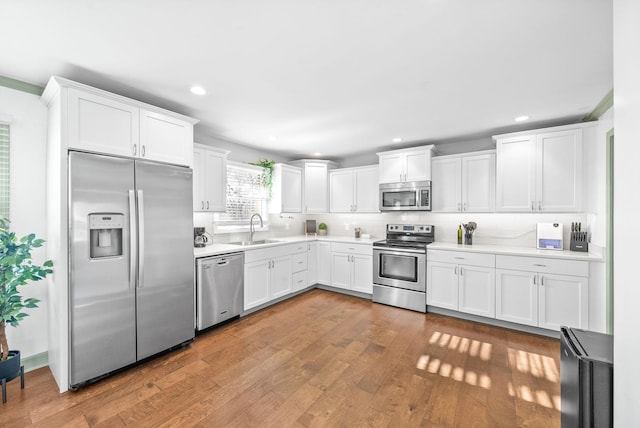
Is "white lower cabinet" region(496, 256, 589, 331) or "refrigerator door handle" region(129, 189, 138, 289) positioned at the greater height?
"refrigerator door handle" region(129, 189, 138, 289)

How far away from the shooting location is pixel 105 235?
2.29 metres

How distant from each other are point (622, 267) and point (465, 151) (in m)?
3.55

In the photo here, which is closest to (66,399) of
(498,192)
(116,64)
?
(116,64)

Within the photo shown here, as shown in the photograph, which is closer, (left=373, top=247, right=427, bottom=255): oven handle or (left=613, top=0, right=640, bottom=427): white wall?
(left=613, top=0, right=640, bottom=427): white wall

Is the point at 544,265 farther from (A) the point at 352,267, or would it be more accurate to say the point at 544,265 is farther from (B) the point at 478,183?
(A) the point at 352,267

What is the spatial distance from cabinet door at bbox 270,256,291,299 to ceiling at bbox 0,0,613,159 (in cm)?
214

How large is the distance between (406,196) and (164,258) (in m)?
3.50

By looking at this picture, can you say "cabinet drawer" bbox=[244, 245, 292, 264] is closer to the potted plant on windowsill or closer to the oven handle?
the oven handle

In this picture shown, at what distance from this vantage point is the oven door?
387 cm

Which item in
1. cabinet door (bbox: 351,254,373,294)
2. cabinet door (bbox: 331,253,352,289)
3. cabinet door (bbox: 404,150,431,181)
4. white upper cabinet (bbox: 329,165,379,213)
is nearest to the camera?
cabinet door (bbox: 404,150,431,181)

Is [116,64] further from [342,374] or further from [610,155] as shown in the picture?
[610,155]

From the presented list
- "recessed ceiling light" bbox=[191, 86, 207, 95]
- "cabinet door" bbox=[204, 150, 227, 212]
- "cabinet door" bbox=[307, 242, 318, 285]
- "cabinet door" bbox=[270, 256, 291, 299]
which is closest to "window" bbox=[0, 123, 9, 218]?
"recessed ceiling light" bbox=[191, 86, 207, 95]

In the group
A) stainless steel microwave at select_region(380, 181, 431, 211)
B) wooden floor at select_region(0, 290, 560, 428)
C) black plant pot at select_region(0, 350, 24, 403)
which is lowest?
wooden floor at select_region(0, 290, 560, 428)

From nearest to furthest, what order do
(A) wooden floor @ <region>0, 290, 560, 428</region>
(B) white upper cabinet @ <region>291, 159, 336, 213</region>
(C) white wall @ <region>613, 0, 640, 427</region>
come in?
(C) white wall @ <region>613, 0, 640, 427</region>, (A) wooden floor @ <region>0, 290, 560, 428</region>, (B) white upper cabinet @ <region>291, 159, 336, 213</region>
